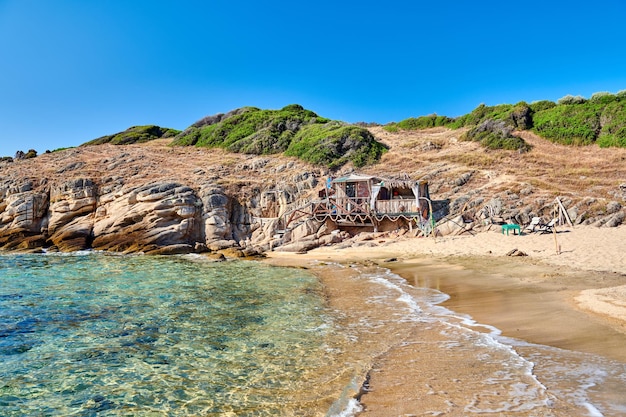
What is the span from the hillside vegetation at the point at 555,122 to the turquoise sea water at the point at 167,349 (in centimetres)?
3488

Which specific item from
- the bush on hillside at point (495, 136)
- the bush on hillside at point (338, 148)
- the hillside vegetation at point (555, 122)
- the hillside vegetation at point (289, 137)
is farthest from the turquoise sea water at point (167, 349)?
the hillside vegetation at point (555, 122)

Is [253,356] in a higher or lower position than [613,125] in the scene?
lower

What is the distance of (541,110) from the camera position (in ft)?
159

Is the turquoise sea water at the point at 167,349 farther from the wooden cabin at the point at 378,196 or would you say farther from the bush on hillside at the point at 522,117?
the bush on hillside at the point at 522,117

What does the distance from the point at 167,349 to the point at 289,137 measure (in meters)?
42.8

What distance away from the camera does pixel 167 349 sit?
27.0ft

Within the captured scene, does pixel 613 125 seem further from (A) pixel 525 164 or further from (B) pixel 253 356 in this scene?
(B) pixel 253 356

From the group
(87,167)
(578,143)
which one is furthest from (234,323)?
(578,143)

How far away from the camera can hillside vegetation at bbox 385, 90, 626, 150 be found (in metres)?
39.6

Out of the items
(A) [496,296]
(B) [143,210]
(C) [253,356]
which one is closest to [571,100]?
(A) [496,296]

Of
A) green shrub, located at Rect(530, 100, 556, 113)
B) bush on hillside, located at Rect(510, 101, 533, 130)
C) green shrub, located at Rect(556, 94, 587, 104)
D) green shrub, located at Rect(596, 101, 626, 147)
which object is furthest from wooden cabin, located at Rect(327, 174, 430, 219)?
green shrub, located at Rect(556, 94, 587, 104)

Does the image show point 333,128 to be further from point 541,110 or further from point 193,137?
point 541,110

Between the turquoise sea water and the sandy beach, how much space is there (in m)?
1.19

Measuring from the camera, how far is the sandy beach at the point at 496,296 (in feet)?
18.9
